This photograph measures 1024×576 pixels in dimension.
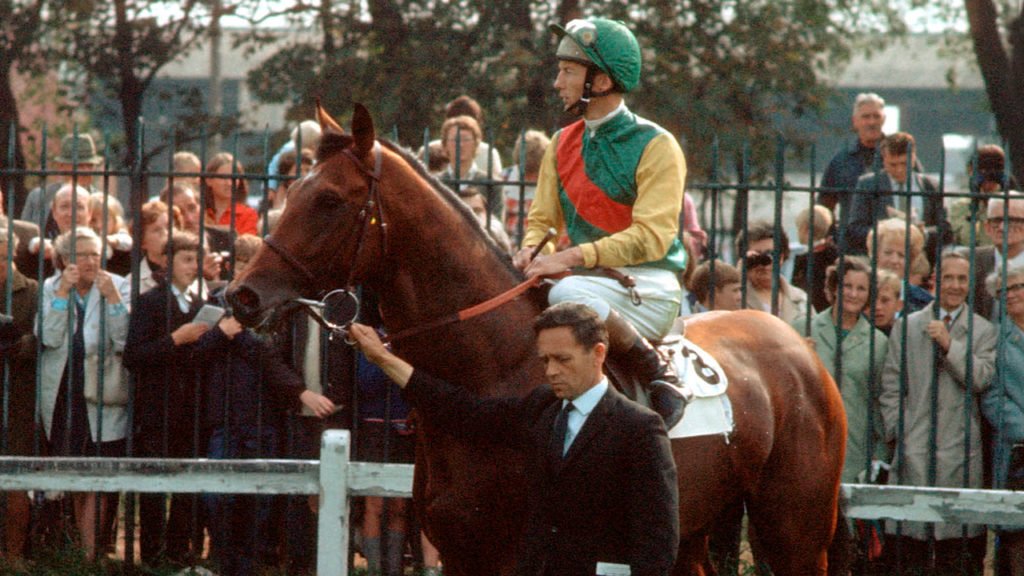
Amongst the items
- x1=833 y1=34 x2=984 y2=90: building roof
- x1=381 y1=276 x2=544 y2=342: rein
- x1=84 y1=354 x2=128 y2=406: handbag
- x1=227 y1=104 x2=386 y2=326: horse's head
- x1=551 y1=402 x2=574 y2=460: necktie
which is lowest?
x1=84 y1=354 x2=128 y2=406: handbag

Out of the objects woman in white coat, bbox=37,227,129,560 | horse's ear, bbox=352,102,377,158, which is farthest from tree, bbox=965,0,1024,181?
horse's ear, bbox=352,102,377,158

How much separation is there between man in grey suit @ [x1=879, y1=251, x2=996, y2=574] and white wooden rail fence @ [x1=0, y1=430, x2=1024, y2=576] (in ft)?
3.93

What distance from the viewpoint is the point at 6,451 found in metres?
8.52

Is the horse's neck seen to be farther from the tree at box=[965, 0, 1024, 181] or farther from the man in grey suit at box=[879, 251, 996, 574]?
the tree at box=[965, 0, 1024, 181]

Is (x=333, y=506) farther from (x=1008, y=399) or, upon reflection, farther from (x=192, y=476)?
(x=1008, y=399)

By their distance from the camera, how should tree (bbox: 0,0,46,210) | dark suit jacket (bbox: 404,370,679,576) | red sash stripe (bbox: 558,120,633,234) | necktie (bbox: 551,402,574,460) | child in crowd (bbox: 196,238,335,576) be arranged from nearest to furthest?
1. dark suit jacket (bbox: 404,370,679,576)
2. necktie (bbox: 551,402,574,460)
3. red sash stripe (bbox: 558,120,633,234)
4. child in crowd (bbox: 196,238,335,576)
5. tree (bbox: 0,0,46,210)

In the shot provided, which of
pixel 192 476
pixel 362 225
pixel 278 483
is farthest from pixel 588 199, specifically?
pixel 192 476

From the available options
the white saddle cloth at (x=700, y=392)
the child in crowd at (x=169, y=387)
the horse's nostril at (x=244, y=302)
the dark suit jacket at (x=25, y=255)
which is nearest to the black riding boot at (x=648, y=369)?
the white saddle cloth at (x=700, y=392)

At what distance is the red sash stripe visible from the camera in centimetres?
584

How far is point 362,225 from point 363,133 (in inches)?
12.5

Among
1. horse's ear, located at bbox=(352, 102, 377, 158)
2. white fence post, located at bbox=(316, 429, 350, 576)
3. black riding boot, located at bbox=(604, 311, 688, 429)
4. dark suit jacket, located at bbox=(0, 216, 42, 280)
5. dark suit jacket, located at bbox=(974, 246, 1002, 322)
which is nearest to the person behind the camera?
horse's ear, located at bbox=(352, 102, 377, 158)

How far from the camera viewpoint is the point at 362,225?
5.35m

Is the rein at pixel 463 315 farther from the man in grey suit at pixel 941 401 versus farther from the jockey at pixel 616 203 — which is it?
the man in grey suit at pixel 941 401

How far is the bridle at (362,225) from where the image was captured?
5227 millimetres
